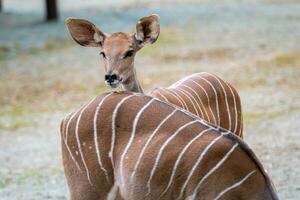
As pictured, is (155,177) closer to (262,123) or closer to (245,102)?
(262,123)

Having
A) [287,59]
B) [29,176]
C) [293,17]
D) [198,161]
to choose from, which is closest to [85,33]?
[198,161]

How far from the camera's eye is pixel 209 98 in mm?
6199

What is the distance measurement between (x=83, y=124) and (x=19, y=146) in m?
5.44

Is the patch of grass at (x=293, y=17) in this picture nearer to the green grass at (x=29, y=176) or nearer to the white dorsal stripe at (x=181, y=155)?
the green grass at (x=29, y=176)

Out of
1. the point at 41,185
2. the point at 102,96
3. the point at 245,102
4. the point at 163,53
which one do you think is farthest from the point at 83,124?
the point at 163,53

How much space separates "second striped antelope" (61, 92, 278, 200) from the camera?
3916mm

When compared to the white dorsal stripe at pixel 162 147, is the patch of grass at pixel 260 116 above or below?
below

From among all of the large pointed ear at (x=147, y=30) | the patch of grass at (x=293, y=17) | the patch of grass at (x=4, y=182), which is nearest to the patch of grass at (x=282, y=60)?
the patch of grass at (x=293, y=17)

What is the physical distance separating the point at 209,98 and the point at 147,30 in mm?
677

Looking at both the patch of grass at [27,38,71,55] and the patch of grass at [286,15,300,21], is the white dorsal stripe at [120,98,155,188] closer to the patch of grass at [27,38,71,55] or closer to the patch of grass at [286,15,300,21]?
the patch of grass at [27,38,71,55]

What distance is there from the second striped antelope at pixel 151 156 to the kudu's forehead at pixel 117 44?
1410 millimetres

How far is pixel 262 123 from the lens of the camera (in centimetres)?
1021

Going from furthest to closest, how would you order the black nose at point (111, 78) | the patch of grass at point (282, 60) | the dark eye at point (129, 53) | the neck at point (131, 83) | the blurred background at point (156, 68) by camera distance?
the patch of grass at point (282, 60) → the blurred background at point (156, 68) → the neck at point (131, 83) → the dark eye at point (129, 53) → the black nose at point (111, 78)

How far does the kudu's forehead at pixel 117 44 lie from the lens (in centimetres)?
595
